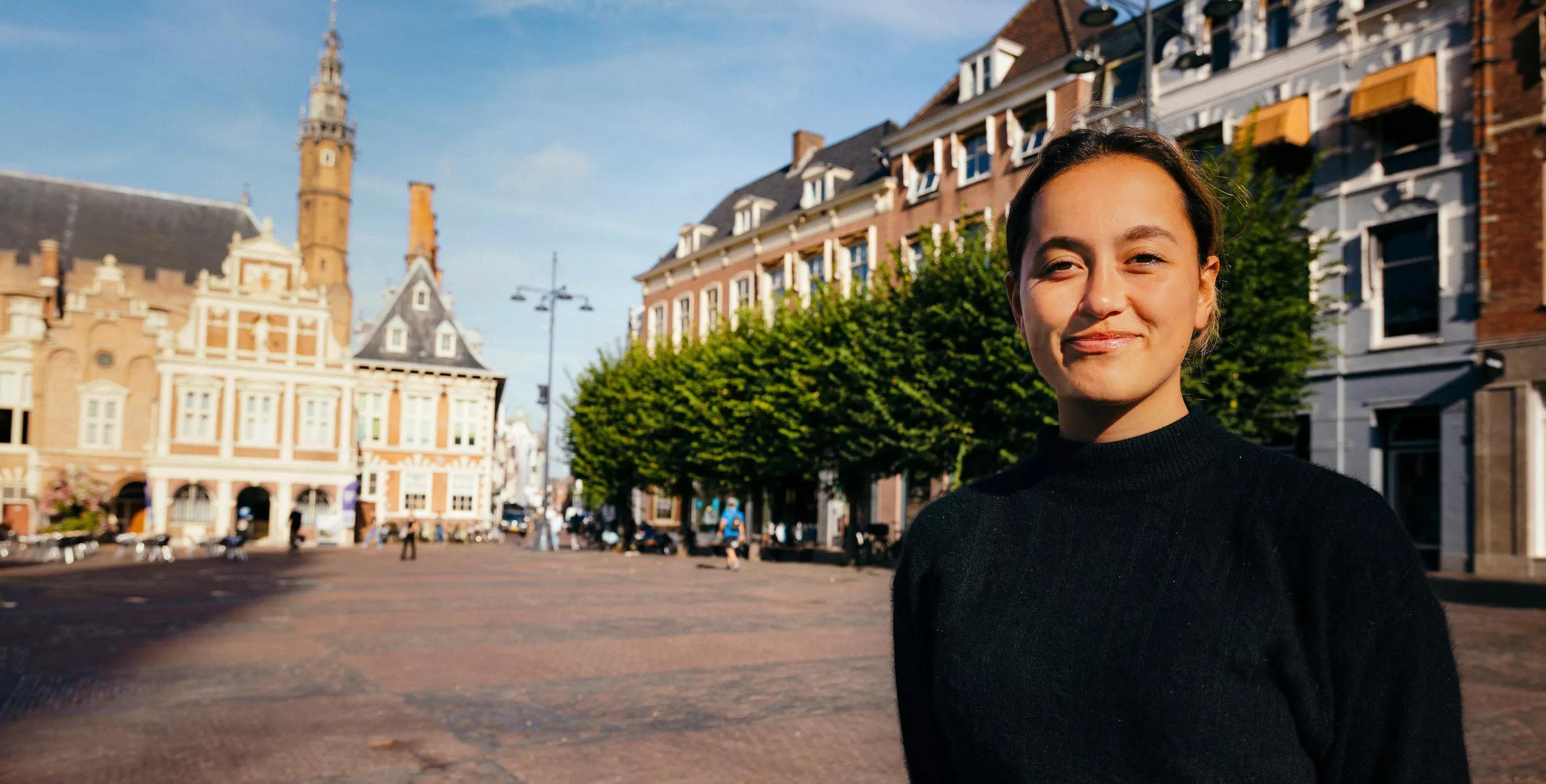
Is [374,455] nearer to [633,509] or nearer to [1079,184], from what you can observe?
→ [633,509]

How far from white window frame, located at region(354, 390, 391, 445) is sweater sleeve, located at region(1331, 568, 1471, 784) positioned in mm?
58700

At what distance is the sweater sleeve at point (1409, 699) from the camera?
49.1 inches

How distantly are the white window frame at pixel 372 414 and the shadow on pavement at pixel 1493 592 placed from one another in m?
49.2

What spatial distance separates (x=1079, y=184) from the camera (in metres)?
1.64

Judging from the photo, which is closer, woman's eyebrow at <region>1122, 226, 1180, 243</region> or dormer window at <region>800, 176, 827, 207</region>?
woman's eyebrow at <region>1122, 226, 1180, 243</region>

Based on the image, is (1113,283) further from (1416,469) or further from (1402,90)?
(1416,469)

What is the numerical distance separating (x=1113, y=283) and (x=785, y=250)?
1642 inches

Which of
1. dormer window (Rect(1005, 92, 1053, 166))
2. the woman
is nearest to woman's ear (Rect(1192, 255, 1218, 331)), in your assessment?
the woman

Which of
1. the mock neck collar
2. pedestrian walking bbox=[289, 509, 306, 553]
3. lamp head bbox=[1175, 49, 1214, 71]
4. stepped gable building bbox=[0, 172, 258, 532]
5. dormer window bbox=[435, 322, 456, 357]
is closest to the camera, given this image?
the mock neck collar

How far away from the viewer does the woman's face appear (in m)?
1.57

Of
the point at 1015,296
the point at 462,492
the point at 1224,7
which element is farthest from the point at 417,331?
the point at 1015,296

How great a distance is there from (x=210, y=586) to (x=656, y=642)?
12809 millimetres

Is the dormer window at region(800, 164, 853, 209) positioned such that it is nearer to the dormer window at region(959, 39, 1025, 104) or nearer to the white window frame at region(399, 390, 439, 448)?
the dormer window at region(959, 39, 1025, 104)

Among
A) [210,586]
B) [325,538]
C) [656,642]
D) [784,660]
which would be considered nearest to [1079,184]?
[784,660]
